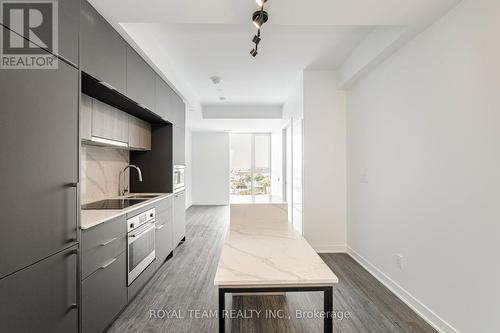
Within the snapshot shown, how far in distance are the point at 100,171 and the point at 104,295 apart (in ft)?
4.74

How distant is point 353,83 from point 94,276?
3.60m

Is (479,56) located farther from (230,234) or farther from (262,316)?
(262,316)

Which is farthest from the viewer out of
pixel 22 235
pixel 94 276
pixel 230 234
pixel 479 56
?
pixel 230 234

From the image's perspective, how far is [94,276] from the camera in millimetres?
1745

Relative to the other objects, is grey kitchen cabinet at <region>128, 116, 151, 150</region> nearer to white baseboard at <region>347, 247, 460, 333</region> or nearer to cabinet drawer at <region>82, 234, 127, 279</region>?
cabinet drawer at <region>82, 234, 127, 279</region>

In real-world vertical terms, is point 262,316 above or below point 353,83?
below

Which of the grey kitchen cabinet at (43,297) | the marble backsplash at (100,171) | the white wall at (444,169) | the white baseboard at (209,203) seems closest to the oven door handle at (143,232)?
the marble backsplash at (100,171)

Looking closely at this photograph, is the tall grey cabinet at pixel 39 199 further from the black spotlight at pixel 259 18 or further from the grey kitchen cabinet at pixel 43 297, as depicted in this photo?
the black spotlight at pixel 259 18

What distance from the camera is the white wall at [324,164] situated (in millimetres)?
3678

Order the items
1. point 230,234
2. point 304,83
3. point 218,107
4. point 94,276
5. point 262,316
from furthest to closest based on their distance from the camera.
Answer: point 218,107 < point 304,83 < point 262,316 < point 230,234 < point 94,276

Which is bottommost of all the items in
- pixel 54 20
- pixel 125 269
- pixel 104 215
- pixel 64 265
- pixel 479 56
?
pixel 125 269

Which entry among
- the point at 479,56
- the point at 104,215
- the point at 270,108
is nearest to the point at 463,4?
the point at 479,56

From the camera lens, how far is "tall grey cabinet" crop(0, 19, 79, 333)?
1.14 metres

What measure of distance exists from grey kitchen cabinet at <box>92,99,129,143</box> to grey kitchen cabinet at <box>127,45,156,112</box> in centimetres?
30
